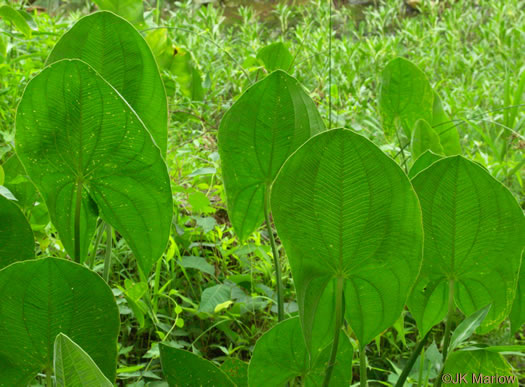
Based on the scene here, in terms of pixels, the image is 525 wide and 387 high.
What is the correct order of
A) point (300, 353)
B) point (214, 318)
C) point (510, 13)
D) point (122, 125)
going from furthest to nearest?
point (510, 13) → point (214, 318) → point (300, 353) → point (122, 125)

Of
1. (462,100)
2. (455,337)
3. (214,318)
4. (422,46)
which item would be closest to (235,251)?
(214,318)

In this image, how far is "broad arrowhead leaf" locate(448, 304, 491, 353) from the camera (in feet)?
1.42

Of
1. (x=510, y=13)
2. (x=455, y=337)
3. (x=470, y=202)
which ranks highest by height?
(x=510, y=13)

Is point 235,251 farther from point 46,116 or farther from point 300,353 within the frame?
point 46,116

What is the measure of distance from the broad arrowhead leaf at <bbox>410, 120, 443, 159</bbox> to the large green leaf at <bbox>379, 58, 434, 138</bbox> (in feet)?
0.43

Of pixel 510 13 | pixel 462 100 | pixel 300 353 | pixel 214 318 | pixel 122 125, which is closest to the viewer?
pixel 122 125

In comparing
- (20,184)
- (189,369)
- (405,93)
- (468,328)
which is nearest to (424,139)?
(405,93)

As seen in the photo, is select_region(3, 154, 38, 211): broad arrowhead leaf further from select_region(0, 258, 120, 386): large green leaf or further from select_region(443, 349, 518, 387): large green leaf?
select_region(443, 349, 518, 387): large green leaf

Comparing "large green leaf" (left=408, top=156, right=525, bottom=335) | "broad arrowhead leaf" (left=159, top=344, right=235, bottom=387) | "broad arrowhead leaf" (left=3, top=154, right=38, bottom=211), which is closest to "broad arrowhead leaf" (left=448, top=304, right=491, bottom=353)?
"large green leaf" (left=408, top=156, right=525, bottom=335)

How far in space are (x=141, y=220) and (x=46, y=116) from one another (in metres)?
0.12

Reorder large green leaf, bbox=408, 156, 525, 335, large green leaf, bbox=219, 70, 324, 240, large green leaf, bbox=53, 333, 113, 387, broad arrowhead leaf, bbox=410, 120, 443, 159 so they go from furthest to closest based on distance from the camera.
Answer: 1. broad arrowhead leaf, bbox=410, 120, 443, 159
2. large green leaf, bbox=219, 70, 324, 240
3. large green leaf, bbox=408, 156, 525, 335
4. large green leaf, bbox=53, 333, 113, 387

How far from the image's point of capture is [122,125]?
415 millimetres
